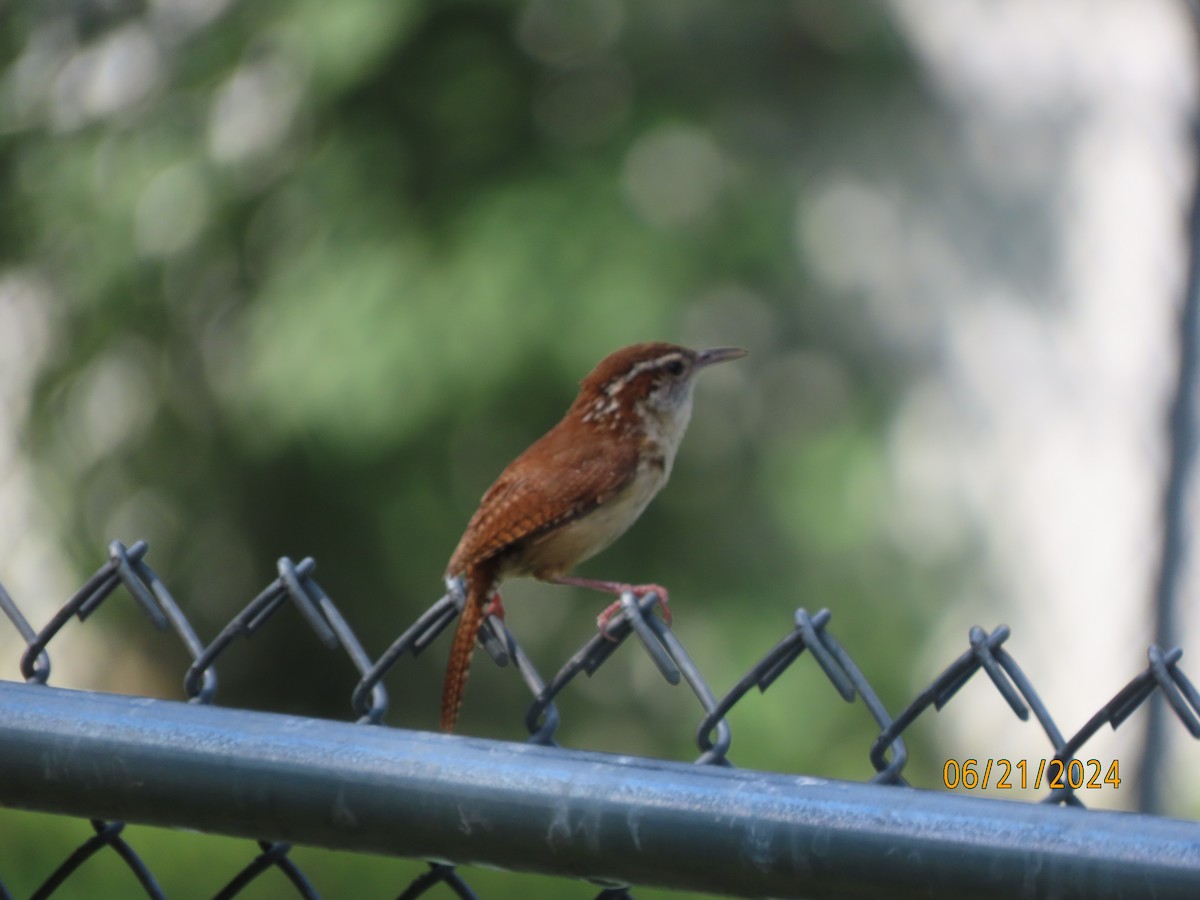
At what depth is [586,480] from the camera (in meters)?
3.33

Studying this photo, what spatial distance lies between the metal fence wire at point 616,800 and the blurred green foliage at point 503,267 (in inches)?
157

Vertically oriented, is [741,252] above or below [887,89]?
below

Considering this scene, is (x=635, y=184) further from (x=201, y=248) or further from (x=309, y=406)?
(x=201, y=248)

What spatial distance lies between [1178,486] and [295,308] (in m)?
3.24

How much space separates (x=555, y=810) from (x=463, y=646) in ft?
4.10

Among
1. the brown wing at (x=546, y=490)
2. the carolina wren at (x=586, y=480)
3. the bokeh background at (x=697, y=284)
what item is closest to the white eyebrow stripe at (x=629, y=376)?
the carolina wren at (x=586, y=480)

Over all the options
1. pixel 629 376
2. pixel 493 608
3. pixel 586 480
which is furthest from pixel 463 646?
pixel 629 376

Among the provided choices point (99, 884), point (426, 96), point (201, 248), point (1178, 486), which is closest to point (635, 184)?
point (426, 96)

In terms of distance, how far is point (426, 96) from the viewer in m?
6.05

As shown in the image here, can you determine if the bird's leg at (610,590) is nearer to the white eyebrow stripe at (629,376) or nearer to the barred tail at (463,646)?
the barred tail at (463,646)

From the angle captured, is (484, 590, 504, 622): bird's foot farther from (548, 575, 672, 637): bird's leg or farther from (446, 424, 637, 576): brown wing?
(548, 575, 672, 637): bird's leg

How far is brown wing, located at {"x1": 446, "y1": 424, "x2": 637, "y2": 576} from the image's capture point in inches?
122

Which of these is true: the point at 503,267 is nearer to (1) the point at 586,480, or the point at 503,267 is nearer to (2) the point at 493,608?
(1) the point at 586,480

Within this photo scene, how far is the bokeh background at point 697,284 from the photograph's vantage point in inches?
223
